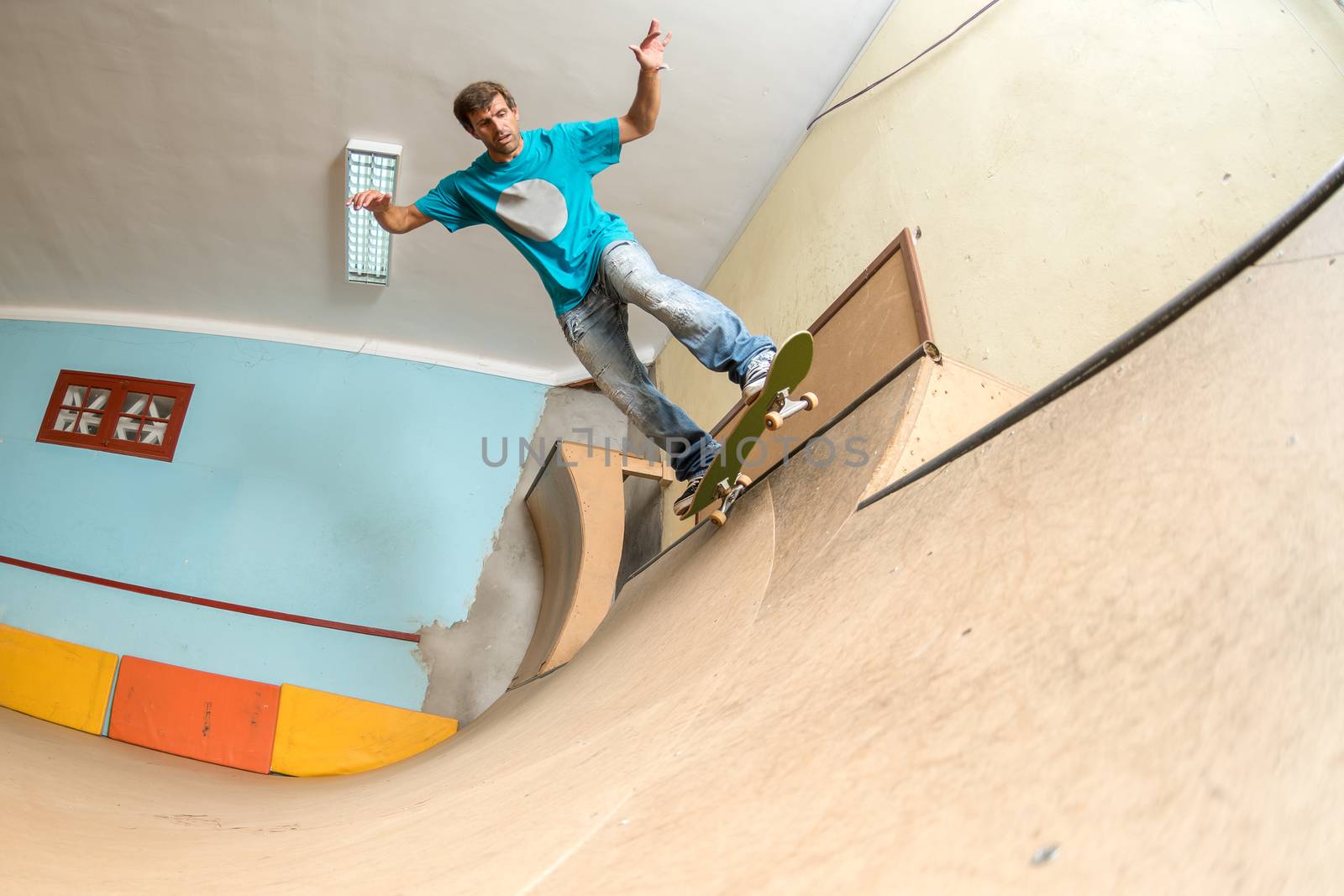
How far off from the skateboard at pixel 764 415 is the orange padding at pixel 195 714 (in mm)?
2565

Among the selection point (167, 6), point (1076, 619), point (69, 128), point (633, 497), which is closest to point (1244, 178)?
point (1076, 619)

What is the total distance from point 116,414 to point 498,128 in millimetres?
3592

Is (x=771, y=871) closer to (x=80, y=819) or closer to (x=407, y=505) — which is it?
(x=80, y=819)

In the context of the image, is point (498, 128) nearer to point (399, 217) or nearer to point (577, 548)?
point (399, 217)

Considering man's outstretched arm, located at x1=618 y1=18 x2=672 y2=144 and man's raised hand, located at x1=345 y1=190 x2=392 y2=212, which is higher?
man's outstretched arm, located at x1=618 y1=18 x2=672 y2=144

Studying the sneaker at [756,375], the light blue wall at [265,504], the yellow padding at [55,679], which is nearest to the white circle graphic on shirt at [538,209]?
the sneaker at [756,375]

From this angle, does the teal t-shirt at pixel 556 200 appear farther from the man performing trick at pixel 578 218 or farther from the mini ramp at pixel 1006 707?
the mini ramp at pixel 1006 707

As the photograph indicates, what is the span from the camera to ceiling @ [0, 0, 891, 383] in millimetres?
3363

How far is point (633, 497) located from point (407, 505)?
1323mm

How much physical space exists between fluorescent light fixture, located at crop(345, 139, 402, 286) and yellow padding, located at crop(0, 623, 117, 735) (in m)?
2.33

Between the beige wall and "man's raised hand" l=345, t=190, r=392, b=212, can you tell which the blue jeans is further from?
the beige wall

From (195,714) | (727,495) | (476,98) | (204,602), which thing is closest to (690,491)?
(727,495)

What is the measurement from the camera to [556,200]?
2.37 meters

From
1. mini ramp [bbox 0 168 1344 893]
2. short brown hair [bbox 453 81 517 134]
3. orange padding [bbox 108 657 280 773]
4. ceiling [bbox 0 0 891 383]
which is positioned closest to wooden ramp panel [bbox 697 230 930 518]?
mini ramp [bbox 0 168 1344 893]
